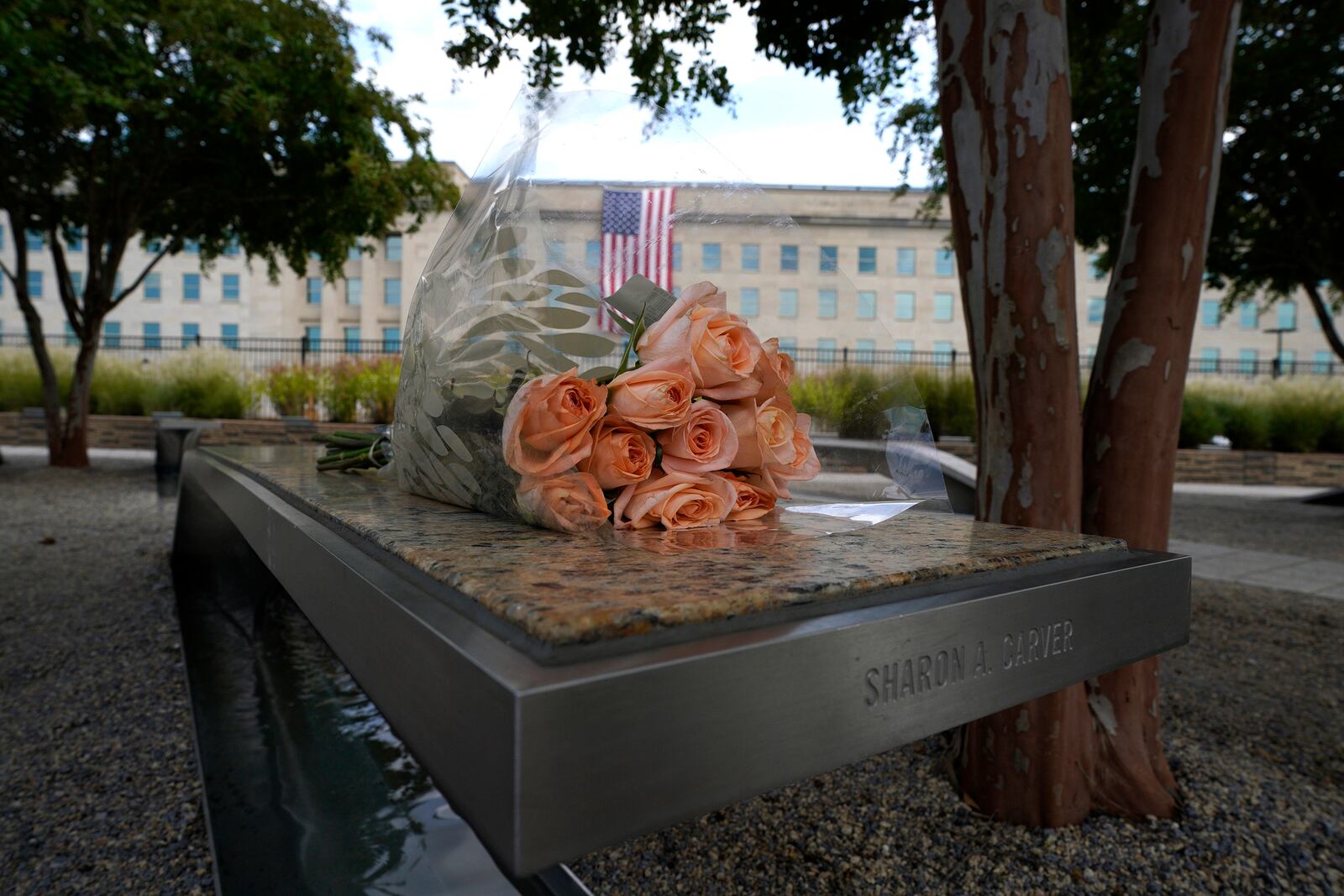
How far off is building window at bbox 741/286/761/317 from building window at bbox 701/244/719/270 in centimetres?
6

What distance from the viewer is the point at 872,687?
0.65 m

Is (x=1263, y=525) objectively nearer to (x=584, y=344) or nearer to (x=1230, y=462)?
(x=1230, y=462)

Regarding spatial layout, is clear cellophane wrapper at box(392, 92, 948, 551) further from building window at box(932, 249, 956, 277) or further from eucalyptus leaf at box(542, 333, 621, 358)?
building window at box(932, 249, 956, 277)

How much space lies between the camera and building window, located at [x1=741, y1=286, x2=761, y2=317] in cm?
118

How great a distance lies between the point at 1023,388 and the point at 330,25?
980 cm

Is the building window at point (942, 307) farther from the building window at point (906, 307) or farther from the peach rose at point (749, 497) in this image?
the peach rose at point (749, 497)

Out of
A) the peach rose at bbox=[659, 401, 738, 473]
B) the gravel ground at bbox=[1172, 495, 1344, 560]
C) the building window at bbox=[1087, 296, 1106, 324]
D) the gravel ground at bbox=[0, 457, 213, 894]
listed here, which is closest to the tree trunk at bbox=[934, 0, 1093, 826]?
the peach rose at bbox=[659, 401, 738, 473]

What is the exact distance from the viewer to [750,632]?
2.00 feet

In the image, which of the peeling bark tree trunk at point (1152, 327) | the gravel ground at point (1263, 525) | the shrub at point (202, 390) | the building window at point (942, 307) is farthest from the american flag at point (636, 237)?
the building window at point (942, 307)

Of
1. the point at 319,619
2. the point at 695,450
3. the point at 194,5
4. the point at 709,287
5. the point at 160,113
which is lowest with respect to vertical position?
the point at 319,619

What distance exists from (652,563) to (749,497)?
1.15 ft

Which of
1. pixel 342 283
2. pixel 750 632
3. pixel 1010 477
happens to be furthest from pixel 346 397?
pixel 342 283

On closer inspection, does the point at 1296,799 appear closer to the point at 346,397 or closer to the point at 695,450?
the point at 695,450

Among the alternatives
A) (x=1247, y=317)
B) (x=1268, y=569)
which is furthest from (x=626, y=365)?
(x=1247, y=317)
